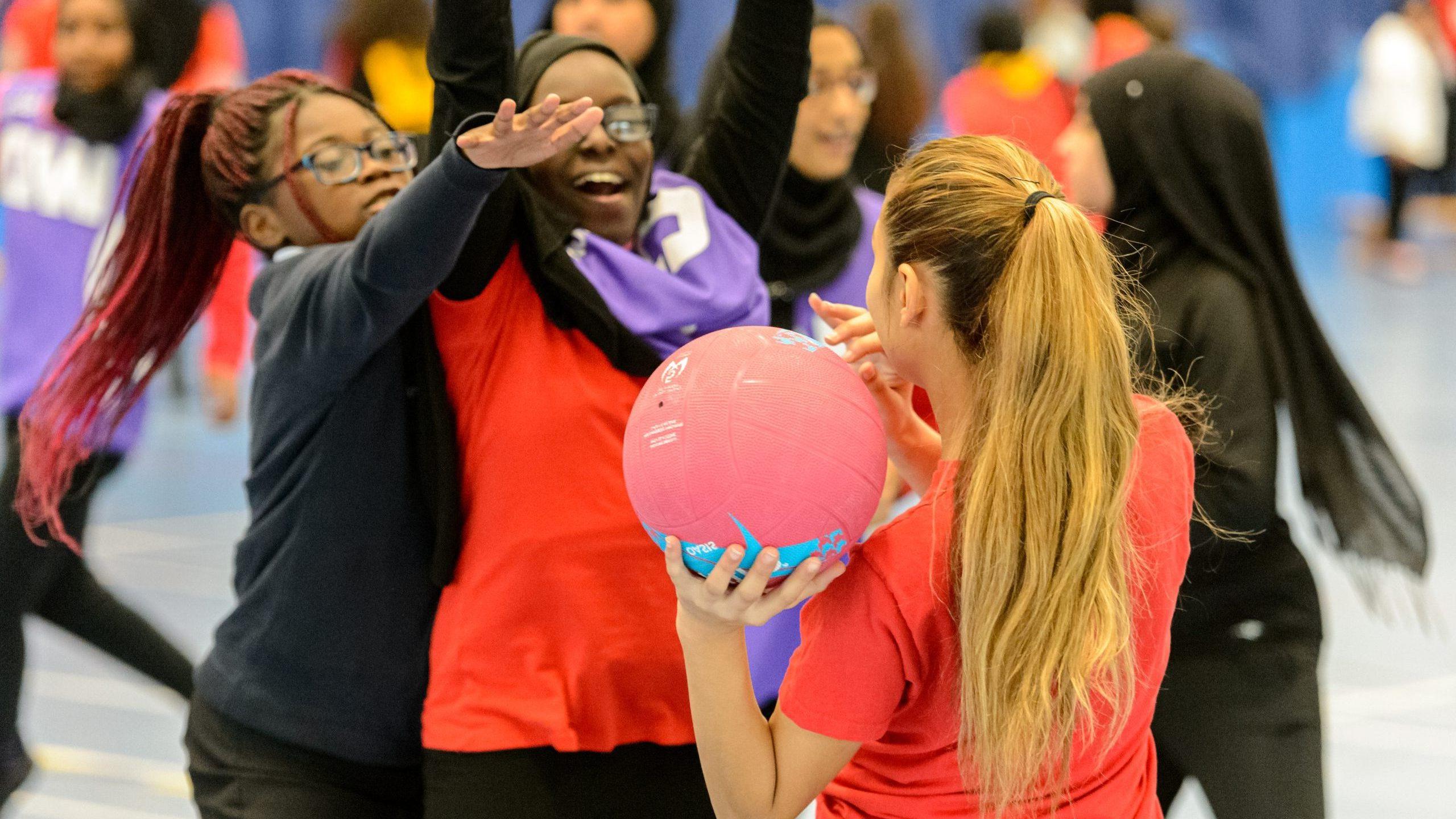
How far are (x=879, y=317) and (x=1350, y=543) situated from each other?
143 centimetres

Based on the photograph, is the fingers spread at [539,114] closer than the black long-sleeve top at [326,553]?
Yes

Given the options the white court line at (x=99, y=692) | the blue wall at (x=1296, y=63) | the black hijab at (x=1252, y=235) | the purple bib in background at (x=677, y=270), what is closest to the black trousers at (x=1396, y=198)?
the blue wall at (x=1296, y=63)

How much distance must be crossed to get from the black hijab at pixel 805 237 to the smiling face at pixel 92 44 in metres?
1.52

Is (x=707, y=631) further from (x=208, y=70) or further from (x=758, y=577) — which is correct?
(x=208, y=70)

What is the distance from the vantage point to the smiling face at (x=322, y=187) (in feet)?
7.93

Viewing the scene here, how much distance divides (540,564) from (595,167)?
2.10ft

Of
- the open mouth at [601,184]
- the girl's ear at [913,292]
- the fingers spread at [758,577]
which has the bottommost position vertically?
the fingers spread at [758,577]

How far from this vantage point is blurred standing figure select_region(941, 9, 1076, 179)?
7.21 m

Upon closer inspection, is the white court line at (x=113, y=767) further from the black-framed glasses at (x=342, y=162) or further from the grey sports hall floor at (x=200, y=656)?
the black-framed glasses at (x=342, y=162)

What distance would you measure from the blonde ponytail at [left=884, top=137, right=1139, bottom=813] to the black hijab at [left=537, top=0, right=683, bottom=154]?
2646mm

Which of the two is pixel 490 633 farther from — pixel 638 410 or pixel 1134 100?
pixel 1134 100

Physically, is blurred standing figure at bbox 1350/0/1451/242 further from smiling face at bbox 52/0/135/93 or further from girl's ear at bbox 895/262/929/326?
girl's ear at bbox 895/262/929/326

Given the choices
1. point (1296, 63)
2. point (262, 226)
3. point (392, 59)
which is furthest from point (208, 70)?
point (1296, 63)

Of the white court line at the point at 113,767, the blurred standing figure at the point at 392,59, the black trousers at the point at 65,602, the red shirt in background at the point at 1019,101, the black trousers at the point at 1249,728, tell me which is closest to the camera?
the black trousers at the point at 1249,728
